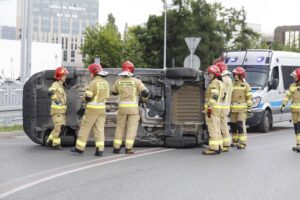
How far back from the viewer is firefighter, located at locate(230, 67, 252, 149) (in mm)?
12317

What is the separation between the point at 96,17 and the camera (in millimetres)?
159750

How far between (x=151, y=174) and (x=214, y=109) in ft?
9.90

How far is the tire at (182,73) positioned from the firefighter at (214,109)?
543 mm

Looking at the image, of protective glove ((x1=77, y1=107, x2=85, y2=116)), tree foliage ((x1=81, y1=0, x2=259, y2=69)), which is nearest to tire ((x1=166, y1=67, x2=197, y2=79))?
protective glove ((x1=77, y1=107, x2=85, y2=116))

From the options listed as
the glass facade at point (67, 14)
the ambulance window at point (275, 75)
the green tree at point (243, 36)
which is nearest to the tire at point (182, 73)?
the ambulance window at point (275, 75)

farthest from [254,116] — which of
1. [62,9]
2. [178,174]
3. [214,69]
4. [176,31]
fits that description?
[62,9]

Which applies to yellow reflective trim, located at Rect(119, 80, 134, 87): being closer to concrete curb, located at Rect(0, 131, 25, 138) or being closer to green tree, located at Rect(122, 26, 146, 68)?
concrete curb, located at Rect(0, 131, 25, 138)

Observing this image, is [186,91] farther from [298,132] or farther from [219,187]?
[219,187]

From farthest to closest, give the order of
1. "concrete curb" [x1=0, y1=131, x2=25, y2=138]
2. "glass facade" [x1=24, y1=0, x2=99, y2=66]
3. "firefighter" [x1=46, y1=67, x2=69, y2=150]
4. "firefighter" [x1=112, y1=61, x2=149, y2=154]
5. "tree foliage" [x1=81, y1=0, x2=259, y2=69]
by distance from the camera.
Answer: "glass facade" [x1=24, y1=0, x2=99, y2=66]
"tree foliage" [x1=81, y1=0, x2=259, y2=69]
"concrete curb" [x1=0, y1=131, x2=25, y2=138]
"firefighter" [x1=46, y1=67, x2=69, y2=150]
"firefighter" [x1=112, y1=61, x2=149, y2=154]

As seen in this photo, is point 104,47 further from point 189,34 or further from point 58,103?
point 58,103

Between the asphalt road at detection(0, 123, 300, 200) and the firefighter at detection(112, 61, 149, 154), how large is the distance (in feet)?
1.15

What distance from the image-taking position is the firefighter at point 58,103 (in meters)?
11.4

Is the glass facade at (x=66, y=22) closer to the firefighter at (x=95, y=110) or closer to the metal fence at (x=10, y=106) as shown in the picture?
the metal fence at (x=10, y=106)

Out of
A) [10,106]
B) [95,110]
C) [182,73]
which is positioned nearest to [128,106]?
[95,110]
